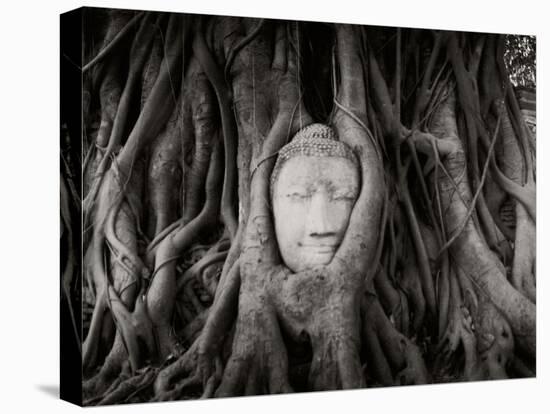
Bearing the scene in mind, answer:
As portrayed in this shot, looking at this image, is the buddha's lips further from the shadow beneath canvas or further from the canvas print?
the shadow beneath canvas

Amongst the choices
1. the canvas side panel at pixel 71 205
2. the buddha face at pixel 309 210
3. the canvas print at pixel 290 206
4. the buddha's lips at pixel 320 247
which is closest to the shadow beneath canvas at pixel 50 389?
the canvas side panel at pixel 71 205

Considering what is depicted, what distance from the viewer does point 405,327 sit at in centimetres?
882

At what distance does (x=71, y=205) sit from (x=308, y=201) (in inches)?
58.2

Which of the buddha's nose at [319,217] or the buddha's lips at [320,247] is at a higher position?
the buddha's nose at [319,217]

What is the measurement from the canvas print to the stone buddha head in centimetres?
1

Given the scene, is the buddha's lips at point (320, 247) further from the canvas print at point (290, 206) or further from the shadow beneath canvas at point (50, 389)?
the shadow beneath canvas at point (50, 389)

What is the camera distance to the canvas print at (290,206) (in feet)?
26.3

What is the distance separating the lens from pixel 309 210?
8.52 metres

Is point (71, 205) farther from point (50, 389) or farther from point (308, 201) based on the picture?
point (308, 201)

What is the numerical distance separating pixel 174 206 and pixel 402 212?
158cm

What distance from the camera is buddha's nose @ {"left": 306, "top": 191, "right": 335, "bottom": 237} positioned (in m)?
8.51

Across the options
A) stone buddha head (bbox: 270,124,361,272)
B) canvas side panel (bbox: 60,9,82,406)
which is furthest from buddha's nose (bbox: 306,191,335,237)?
canvas side panel (bbox: 60,9,82,406)

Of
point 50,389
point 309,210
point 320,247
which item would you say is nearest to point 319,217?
point 309,210

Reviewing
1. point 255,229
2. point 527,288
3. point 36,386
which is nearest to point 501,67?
point 527,288
